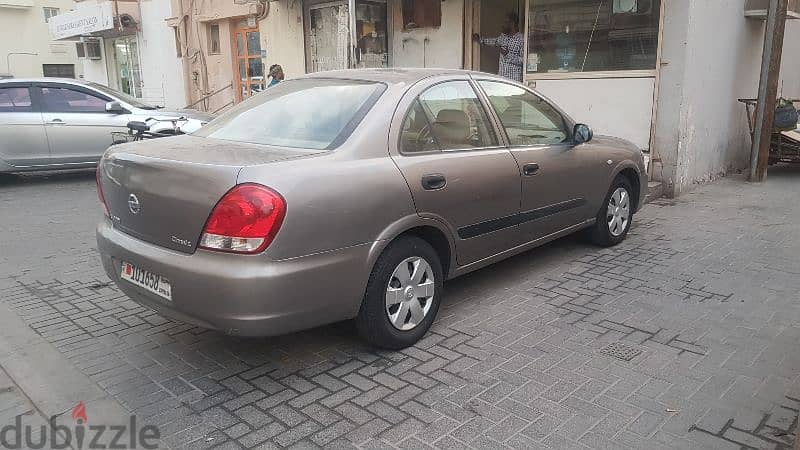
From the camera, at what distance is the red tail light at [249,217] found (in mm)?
2953

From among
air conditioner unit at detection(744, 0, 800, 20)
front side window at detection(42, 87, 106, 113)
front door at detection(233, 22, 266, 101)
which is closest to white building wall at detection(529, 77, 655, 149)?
air conditioner unit at detection(744, 0, 800, 20)

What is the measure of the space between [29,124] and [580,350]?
8954mm

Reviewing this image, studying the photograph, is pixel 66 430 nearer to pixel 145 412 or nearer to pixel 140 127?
pixel 145 412

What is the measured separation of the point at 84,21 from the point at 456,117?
17591mm

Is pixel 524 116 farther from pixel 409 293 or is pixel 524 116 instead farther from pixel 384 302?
pixel 384 302

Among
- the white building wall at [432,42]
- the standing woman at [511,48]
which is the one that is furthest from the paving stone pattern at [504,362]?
the white building wall at [432,42]

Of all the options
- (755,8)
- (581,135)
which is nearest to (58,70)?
(755,8)

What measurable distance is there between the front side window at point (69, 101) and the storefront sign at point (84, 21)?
806 cm

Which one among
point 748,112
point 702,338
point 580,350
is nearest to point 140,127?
point 580,350

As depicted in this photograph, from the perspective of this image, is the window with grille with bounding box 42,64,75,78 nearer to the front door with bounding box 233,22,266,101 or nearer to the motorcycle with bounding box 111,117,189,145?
the front door with bounding box 233,22,266,101

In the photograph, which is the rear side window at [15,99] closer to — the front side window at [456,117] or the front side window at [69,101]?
the front side window at [69,101]

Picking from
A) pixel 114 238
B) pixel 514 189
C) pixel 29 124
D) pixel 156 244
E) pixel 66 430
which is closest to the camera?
pixel 66 430

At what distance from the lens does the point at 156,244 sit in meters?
3.27

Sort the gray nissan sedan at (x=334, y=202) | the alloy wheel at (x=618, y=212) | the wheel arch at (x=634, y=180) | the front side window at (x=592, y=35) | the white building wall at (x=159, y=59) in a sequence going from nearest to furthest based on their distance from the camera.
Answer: the gray nissan sedan at (x=334, y=202) < the alloy wheel at (x=618, y=212) < the wheel arch at (x=634, y=180) < the front side window at (x=592, y=35) < the white building wall at (x=159, y=59)
